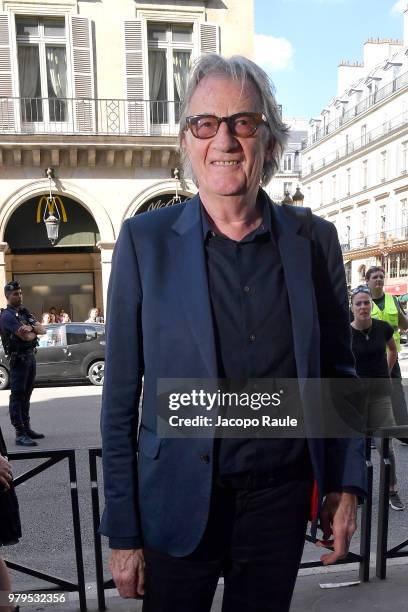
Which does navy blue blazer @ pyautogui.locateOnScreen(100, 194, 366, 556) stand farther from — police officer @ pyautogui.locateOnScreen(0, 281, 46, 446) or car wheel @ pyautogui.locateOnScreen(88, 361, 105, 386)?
car wheel @ pyautogui.locateOnScreen(88, 361, 105, 386)

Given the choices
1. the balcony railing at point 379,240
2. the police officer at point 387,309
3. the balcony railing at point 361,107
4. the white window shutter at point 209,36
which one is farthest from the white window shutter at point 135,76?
the balcony railing at point 361,107

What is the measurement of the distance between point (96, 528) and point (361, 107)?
5055 cm

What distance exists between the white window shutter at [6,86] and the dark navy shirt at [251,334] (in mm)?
13524

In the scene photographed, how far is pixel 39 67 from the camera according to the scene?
44.5ft

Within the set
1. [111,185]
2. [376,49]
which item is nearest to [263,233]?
[111,185]

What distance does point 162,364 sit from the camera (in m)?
1.45

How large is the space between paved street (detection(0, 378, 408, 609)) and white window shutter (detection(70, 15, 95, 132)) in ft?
27.8

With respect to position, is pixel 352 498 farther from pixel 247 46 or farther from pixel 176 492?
pixel 247 46

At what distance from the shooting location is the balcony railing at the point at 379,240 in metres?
38.9

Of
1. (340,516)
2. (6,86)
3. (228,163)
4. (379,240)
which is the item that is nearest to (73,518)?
(340,516)

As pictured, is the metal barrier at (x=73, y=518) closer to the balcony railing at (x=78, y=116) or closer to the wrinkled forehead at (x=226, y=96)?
the wrinkled forehead at (x=226, y=96)

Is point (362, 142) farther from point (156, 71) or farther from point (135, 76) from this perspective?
point (135, 76)

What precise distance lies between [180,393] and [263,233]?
0.54m

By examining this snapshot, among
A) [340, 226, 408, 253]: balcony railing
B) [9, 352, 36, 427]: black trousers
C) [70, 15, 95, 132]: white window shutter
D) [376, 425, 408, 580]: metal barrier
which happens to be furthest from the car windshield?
[340, 226, 408, 253]: balcony railing
